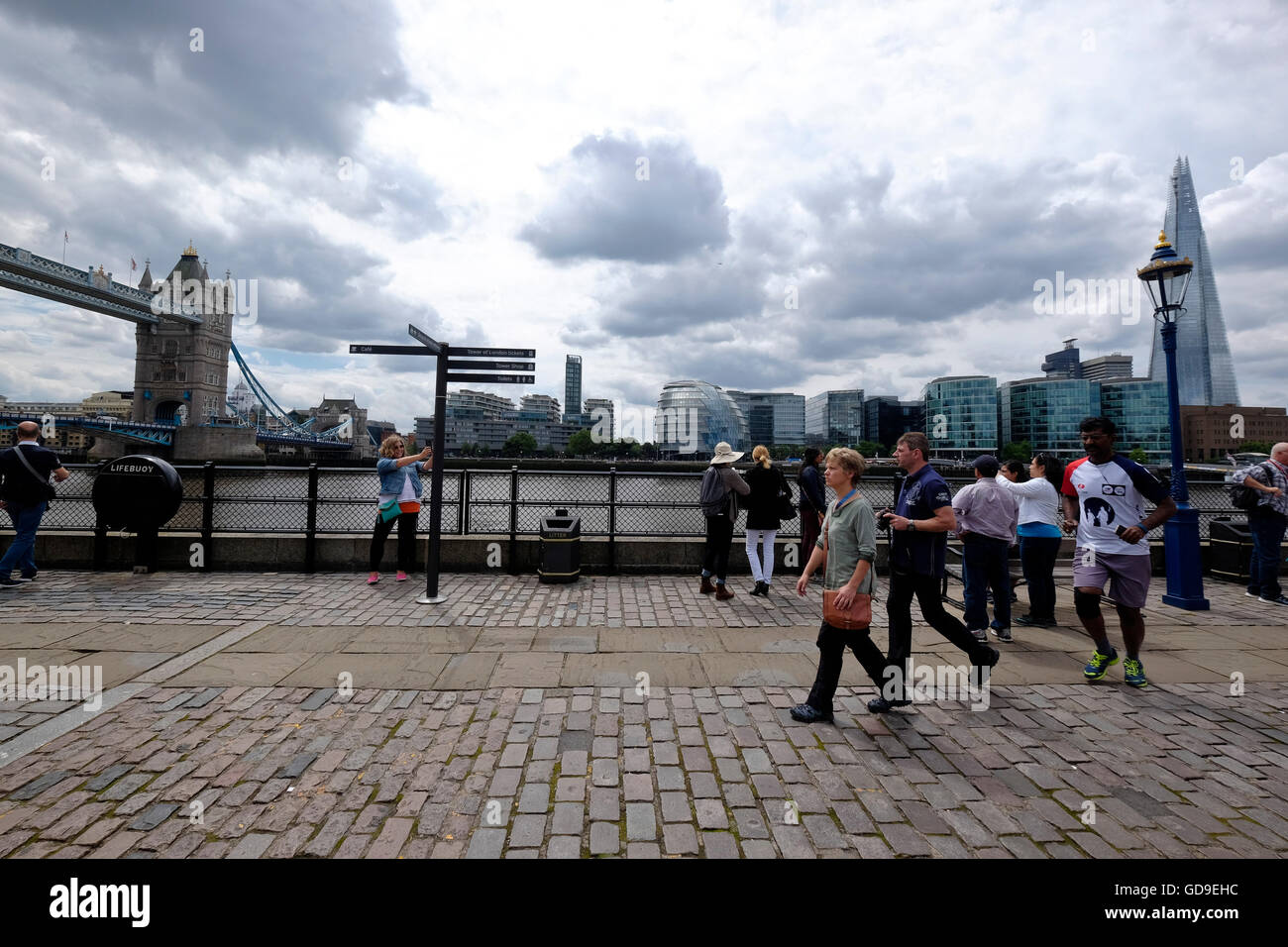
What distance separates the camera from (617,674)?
493cm

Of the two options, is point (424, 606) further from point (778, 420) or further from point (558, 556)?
point (778, 420)

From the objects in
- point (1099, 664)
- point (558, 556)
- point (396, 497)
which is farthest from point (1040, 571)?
point (396, 497)

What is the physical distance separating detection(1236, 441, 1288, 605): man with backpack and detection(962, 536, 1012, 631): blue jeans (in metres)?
4.31

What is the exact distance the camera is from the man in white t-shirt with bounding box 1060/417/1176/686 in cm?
484

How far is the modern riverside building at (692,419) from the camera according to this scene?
158125 mm

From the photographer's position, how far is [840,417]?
181 m

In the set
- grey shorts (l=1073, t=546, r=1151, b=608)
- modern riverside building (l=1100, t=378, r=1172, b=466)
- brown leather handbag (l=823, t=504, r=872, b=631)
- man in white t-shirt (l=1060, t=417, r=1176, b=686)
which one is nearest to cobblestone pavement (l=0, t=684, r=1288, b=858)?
man in white t-shirt (l=1060, t=417, r=1176, b=686)

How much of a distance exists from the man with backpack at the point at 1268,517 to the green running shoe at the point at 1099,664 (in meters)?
4.87

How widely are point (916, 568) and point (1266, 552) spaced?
22.8 ft

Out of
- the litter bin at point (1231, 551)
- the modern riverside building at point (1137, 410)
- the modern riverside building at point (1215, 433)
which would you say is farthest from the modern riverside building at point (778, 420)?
the litter bin at point (1231, 551)

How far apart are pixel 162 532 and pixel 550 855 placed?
9.20m

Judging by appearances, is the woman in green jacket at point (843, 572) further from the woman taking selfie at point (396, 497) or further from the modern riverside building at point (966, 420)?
the modern riverside building at point (966, 420)

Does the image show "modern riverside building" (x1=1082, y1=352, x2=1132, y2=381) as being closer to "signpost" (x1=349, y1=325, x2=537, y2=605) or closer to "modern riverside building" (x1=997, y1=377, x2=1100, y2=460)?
"modern riverside building" (x1=997, y1=377, x2=1100, y2=460)
